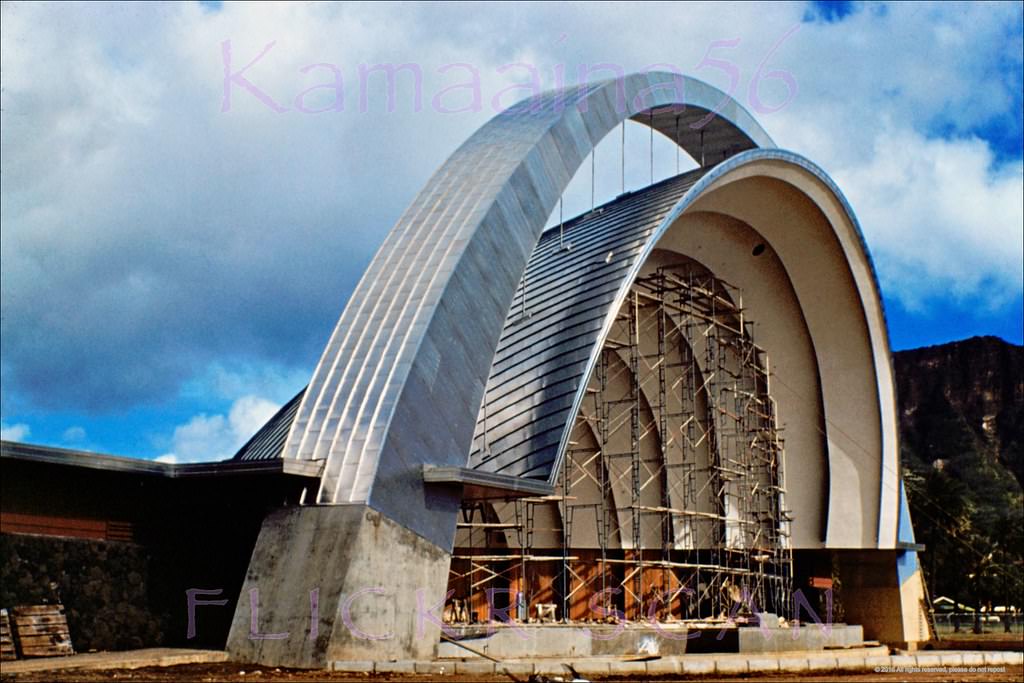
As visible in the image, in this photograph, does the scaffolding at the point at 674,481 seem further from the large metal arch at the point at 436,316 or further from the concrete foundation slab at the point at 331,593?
the concrete foundation slab at the point at 331,593

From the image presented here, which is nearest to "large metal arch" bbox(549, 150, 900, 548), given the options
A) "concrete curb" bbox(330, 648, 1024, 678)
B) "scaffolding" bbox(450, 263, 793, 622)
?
"scaffolding" bbox(450, 263, 793, 622)

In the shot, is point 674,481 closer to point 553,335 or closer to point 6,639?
point 553,335

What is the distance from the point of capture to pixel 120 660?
11.9 meters

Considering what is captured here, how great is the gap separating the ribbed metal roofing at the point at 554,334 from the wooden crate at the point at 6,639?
27.3 feet

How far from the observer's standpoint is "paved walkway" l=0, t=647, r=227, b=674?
37.4 feet

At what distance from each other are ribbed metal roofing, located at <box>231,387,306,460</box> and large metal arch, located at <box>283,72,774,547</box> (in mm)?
6840

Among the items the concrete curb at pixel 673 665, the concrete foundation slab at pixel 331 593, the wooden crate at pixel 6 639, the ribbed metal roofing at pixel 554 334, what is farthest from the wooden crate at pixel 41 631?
the ribbed metal roofing at pixel 554 334

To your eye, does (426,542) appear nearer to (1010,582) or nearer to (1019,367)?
(1010,582)

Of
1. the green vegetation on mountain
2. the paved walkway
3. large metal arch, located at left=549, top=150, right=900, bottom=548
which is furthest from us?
the green vegetation on mountain

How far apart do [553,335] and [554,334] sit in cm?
3

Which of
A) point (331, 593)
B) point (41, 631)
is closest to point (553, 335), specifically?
point (331, 593)

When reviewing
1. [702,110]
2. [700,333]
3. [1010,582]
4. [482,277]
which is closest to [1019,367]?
[1010,582]

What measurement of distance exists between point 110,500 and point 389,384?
3827 millimetres

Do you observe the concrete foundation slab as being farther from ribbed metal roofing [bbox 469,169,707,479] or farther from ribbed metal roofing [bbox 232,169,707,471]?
ribbed metal roofing [bbox 469,169,707,479]
